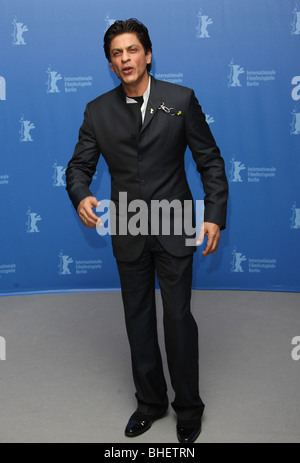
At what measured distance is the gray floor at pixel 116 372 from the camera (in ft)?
7.11

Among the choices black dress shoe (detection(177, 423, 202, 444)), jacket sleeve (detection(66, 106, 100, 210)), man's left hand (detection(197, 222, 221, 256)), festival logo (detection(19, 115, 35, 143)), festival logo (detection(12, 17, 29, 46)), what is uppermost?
festival logo (detection(12, 17, 29, 46))

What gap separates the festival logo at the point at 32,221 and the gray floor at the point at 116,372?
589mm

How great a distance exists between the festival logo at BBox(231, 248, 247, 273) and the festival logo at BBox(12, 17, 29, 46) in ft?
7.74

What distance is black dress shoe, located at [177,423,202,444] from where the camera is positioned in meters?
2.05

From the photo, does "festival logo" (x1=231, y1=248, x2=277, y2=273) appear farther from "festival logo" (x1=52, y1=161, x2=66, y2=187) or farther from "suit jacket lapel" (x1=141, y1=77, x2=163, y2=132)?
"suit jacket lapel" (x1=141, y1=77, x2=163, y2=132)

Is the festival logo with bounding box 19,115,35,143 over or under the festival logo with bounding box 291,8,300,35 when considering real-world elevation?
under

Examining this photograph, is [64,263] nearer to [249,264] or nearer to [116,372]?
[249,264]

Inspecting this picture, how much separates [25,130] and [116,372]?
2213 mm

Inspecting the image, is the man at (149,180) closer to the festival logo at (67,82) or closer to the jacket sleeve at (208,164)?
the jacket sleeve at (208,164)

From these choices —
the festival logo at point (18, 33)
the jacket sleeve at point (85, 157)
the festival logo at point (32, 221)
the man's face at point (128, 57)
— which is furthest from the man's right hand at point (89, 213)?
the festival logo at point (18, 33)

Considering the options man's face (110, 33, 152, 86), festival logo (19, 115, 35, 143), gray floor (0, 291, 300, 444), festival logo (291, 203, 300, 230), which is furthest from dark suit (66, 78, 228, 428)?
festival logo (291, 203, 300, 230)

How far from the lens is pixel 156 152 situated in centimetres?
196

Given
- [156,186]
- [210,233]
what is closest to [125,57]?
[156,186]
